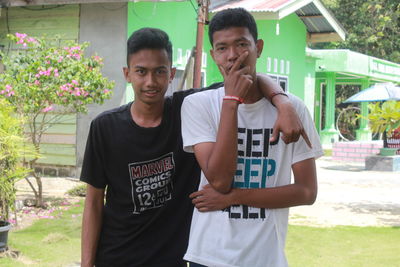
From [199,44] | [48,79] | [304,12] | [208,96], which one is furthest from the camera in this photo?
[304,12]

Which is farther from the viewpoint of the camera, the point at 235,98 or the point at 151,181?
the point at 151,181

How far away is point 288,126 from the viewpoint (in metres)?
1.95

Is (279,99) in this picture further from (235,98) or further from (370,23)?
(370,23)

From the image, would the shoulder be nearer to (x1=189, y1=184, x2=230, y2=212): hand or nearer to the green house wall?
(x1=189, y1=184, x2=230, y2=212): hand

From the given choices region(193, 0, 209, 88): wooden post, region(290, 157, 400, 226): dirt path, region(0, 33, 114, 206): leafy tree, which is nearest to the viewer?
region(193, 0, 209, 88): wooden post

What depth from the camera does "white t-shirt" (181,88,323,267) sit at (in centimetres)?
199

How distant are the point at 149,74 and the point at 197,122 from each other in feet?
1.30

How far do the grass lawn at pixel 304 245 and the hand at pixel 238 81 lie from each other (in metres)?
3.85

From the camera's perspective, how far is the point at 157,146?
2.38 metres

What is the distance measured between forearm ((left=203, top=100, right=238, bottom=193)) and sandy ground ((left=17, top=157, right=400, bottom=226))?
583 centimetres

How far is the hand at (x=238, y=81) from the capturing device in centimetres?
199

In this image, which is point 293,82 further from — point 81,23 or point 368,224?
point 368,224

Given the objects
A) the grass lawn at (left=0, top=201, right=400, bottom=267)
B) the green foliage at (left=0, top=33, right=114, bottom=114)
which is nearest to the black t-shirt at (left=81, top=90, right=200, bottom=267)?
the grass lawn at (left=0, top=201, right=400, bottom=267)

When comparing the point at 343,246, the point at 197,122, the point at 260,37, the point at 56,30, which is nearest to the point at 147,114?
the point at 197,122
